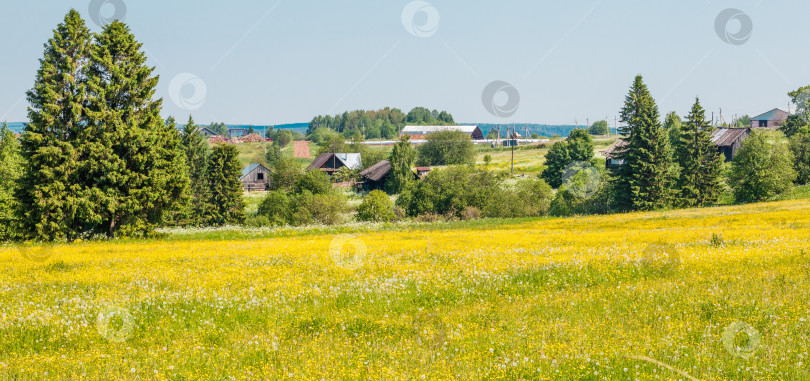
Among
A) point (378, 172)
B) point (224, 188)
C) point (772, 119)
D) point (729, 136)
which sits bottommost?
point (224, 188)

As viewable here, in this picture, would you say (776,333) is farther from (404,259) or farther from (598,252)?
(404,259)

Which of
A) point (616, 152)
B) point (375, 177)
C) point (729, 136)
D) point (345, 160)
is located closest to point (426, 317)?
point (616, 152)

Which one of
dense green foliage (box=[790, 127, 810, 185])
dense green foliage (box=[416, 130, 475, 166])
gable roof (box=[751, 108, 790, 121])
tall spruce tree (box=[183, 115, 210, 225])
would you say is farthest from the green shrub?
gable roof (box=[751, 108, 790, 121])

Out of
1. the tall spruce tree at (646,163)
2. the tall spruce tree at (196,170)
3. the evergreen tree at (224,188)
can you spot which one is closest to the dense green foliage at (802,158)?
the tall spruce tree at (646,163)

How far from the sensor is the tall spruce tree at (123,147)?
37625mm

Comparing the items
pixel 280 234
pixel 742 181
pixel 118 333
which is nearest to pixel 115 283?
pixel 118 333

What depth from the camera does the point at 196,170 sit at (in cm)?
7275

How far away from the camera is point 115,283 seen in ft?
51.3

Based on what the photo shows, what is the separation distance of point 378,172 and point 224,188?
134ft

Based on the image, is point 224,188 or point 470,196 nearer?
point 470,196

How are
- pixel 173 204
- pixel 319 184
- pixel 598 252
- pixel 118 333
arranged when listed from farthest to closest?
pixel 319 184 → pixel 173 204 → pixel 598 252 → pixel 118 333

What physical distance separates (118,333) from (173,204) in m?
32.7

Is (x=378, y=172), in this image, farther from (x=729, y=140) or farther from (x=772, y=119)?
(x=772, y=119)

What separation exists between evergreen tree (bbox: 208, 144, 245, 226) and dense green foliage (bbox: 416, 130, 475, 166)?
7126cm
